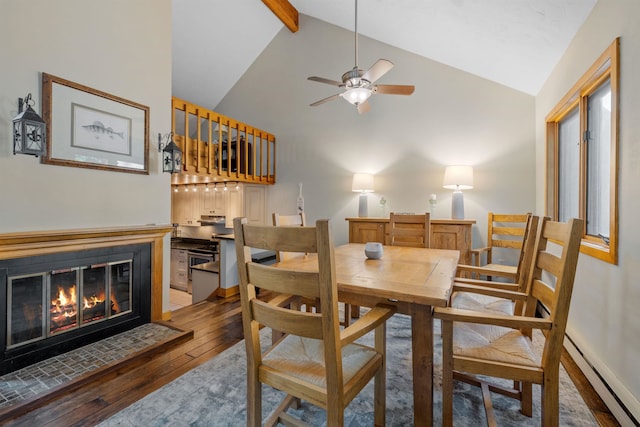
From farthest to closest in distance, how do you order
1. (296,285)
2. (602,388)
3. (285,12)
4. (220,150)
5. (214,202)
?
(214,202) < (285,12) < (220,150) < (602,388) < (296,285)

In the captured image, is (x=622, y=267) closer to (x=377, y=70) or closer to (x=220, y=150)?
(x=377, y=70)

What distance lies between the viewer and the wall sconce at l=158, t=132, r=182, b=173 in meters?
2.82

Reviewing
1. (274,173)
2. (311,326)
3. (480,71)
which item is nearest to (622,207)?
(311,326)

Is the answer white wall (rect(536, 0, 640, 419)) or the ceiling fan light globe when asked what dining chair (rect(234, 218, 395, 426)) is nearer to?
white wall (rect(536, 0, 640, 419))

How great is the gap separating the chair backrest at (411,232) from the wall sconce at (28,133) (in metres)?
2.81

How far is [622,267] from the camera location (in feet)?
5.16

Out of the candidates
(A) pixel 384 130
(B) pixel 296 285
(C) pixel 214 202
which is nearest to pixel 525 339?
(B) pixel 296 285

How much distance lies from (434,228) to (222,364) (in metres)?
2.75

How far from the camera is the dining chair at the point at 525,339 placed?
1.13 m

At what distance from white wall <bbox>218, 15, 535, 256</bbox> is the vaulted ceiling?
8.7 inches

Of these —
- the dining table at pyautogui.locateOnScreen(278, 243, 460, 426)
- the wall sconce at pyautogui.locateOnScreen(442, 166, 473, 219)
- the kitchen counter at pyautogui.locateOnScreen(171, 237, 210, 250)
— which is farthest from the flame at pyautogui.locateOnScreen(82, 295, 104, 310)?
the wall sconce at pyautogui.locateOnScreen(442, 166, 473, 219)

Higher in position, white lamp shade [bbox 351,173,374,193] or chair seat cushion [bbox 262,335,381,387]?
white lamp shade [bbox 351,173,374,193]

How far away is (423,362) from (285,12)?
518cm

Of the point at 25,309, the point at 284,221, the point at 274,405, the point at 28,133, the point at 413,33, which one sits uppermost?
the point at 413,33
